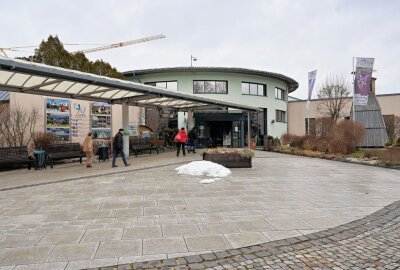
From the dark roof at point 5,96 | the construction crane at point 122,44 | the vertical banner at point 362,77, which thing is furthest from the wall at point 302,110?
the construction crane at point 122,44

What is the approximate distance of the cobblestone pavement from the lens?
3687 mm

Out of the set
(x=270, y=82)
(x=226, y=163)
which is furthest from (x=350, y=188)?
(x=270, y=82)

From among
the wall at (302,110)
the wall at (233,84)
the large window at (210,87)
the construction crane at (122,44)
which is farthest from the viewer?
the construction crane at (122,44)

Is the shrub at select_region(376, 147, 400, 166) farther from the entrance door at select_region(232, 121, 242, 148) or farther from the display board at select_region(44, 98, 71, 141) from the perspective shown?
the display board at select_region(44, 98, 71, 141)

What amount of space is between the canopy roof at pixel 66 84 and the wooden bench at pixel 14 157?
8.17ft

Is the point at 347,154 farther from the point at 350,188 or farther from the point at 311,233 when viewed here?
the point at 311,233

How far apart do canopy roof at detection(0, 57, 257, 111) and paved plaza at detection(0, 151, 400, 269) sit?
3.44 metres

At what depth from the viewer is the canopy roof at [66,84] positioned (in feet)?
29.8

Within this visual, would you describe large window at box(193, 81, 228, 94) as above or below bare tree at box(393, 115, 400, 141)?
above

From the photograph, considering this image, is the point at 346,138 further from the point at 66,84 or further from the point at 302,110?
the point at 302,110

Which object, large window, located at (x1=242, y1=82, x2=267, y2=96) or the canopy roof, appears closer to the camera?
the canopy roof

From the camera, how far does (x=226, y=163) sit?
40.5ft

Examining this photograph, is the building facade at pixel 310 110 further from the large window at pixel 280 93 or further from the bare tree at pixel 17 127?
the bare tree at pixel 17 127

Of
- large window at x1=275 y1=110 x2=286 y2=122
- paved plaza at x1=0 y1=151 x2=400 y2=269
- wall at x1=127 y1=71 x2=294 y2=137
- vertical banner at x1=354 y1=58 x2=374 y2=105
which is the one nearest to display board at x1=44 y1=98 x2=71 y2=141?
paved plaza at x1=0 y1=151 x2=400 y2=269
